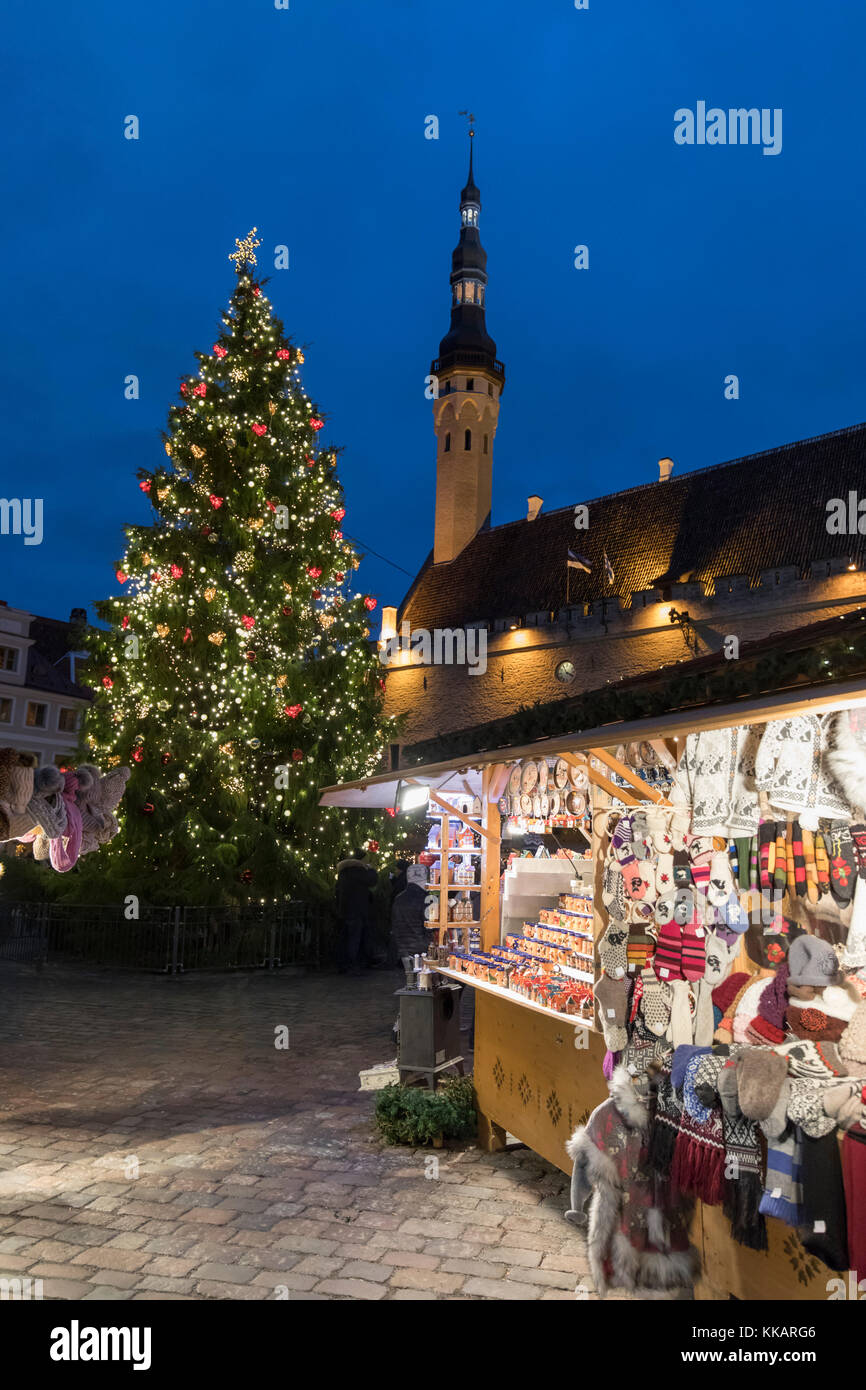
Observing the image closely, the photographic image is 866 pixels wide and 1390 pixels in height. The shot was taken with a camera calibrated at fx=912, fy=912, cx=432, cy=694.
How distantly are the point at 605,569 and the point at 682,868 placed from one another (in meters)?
28.3

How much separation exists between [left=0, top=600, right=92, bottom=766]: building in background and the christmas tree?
2047 centimetres

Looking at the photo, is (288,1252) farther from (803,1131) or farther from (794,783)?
(794,783)

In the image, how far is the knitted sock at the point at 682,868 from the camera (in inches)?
180

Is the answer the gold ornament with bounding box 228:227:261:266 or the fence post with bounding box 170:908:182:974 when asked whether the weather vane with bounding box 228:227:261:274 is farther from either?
the fence post with bounding box 170:908:182:974

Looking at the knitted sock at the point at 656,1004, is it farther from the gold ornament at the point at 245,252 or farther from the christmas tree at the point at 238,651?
the gold ornament at the point at 245,252

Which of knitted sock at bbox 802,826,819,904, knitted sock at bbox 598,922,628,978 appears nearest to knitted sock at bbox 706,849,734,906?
knitted sock at bbox 802,826,819,904

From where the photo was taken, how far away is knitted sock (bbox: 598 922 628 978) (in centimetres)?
484

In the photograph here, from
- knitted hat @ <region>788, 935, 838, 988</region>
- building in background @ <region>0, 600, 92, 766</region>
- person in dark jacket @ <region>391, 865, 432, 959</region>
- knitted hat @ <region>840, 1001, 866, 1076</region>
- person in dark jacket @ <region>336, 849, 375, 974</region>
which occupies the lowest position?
person in dark jacket @ <region>391, 865, 432, 959</region>

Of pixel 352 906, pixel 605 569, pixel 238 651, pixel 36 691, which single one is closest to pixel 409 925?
pixel 352 906

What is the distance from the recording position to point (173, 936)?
14.6 m

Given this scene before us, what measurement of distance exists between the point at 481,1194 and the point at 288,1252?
4.78 feet

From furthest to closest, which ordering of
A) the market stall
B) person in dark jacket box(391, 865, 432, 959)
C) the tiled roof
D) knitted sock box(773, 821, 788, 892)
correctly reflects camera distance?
the tiled roof, person in dark jacket box(391, 865, 432, 959), knitted sock box(773, 821, 788, 892), the market stall

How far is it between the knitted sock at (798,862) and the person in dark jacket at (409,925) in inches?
519
